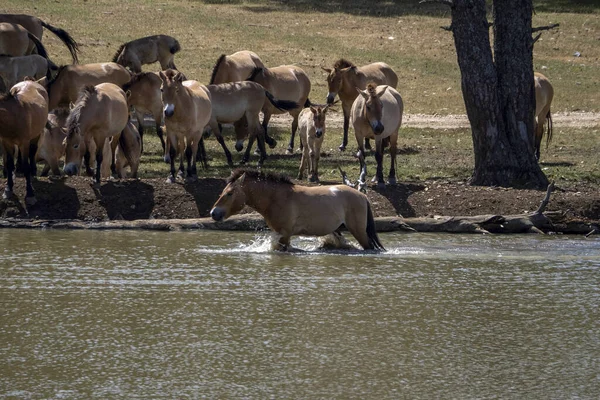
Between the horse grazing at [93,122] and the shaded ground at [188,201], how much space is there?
47cm

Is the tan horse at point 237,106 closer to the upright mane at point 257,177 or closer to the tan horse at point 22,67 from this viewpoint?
the tan horse at point 22,67

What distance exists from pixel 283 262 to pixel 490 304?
8.55 feet

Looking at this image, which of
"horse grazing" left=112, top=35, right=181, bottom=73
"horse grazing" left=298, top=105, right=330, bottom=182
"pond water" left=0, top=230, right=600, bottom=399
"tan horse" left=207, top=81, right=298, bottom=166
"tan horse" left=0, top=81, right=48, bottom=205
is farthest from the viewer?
"horse grazing" left=112, top=35, right=181, bottom=73

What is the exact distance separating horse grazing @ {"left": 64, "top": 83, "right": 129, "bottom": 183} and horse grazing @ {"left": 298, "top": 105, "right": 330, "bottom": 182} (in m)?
2.60

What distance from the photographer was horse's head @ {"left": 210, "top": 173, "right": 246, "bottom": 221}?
12.8 m

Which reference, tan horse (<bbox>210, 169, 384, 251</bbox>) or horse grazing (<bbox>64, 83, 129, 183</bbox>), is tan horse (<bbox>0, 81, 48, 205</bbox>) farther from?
tan horse (<bbox>210, 169, 384, 251</bbox>)

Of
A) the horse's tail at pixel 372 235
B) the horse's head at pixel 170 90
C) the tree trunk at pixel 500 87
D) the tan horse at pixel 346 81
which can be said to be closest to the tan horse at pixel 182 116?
the horse's head at pixel 170 90

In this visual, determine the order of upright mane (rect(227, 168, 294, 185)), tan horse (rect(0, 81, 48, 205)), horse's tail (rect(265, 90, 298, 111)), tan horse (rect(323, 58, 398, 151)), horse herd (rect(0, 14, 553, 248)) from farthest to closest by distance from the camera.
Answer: tan horse (rect(323, 58, 398, 151)), horse's tail (rect(265, 90, 298, 111)), horse herd (rect(0, 14, 553, 248)), tan horse (rect(0, 81, 48, 205)), upright mane (rect(227, 168, 294, 185))

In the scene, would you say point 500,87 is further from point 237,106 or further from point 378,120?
point 237,106

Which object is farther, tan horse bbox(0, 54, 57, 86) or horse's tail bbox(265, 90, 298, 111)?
tan horse bbox(0, 54, 57, 86)

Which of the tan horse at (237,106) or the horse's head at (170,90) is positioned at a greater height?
the horse's head at (170,90)

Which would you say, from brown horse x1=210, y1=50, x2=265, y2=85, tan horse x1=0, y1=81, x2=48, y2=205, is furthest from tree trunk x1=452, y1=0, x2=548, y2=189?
tan horse x1=0, y1=81, x2=48, y2=205

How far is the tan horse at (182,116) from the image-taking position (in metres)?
16.4

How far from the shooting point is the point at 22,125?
1521 centimetres
